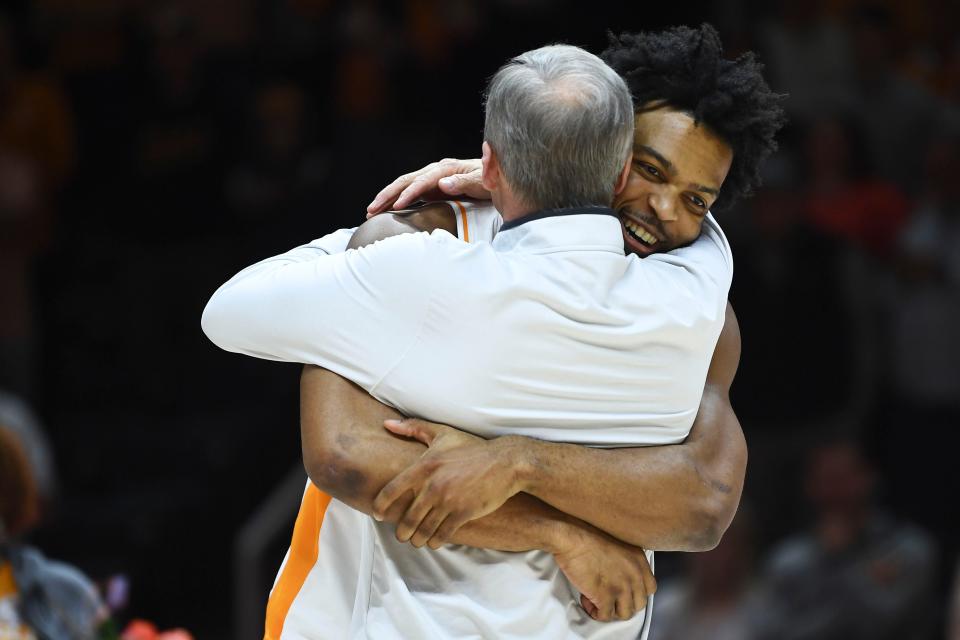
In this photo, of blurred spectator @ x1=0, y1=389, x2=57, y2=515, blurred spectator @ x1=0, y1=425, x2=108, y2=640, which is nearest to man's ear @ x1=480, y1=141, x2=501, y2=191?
blurred spectator @ x1=0, y1=425, x2=108, y2=640

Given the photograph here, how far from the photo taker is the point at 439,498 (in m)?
1.97

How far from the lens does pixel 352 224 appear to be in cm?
579

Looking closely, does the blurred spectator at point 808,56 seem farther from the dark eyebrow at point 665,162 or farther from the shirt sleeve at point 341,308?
the shirt sleeve at point 341,308

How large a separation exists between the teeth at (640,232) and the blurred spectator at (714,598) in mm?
3079

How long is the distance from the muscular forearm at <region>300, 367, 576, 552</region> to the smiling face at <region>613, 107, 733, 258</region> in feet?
1.55

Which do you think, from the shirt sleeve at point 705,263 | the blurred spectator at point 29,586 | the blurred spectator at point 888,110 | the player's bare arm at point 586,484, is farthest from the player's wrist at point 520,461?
the blurred spectator at point 888,110

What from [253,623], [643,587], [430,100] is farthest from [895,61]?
[643,587]

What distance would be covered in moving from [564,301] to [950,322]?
4.23 meters

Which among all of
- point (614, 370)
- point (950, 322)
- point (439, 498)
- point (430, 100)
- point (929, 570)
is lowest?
point (929, 570)

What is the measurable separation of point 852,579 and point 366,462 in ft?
12.0

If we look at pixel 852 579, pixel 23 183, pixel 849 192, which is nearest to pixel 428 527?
pixel 852 579

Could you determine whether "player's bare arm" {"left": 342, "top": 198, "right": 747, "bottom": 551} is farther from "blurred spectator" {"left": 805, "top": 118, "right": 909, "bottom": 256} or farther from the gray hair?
"blurred spectator" {"left": 805, "top": 118, "right": 909, "bottom": 256}

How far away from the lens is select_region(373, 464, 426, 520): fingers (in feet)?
6.51

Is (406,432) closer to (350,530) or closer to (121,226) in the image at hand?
(350,530)
